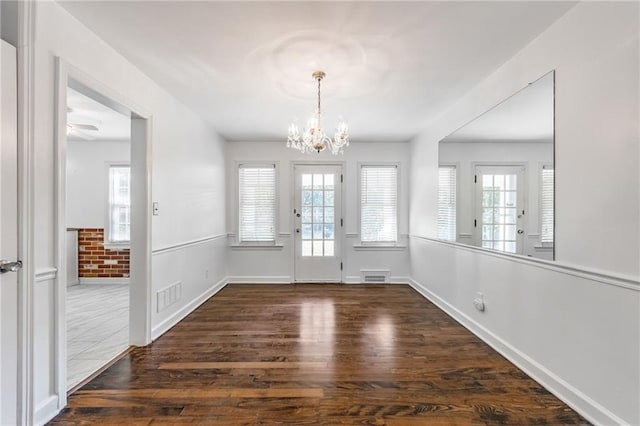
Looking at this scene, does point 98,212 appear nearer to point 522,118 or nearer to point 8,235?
point 8,235

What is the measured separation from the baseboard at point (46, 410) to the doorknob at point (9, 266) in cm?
81

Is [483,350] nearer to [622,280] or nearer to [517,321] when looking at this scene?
[517,321]

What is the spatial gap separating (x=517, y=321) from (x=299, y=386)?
1780 mm

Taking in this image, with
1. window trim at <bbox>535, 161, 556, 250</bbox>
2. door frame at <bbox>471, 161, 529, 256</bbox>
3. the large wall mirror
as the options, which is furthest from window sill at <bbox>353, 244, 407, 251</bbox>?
window trim at <bbox>535, 161, 556, 250</bbox>

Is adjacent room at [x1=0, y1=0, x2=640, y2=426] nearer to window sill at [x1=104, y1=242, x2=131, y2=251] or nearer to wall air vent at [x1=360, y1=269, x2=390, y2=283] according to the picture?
wall air vent at [x1=360, y1=269, x2=390, y2=283]

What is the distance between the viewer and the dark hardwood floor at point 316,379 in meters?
1.82

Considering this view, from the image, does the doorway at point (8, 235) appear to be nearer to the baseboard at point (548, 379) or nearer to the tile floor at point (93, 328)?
the tile floor at point (93, 328)

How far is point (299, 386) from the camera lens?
2105 mm

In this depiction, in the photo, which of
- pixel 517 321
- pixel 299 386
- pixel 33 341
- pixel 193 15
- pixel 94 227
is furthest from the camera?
pixel 94 227

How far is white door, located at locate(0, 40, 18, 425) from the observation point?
154 cm

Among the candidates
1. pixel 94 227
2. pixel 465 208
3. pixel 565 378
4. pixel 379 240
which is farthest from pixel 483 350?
pixel 94 227

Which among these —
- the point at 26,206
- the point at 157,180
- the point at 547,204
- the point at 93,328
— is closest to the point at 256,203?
the point at 157,180

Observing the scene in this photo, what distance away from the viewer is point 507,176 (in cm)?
264

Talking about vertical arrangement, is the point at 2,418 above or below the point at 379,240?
below
